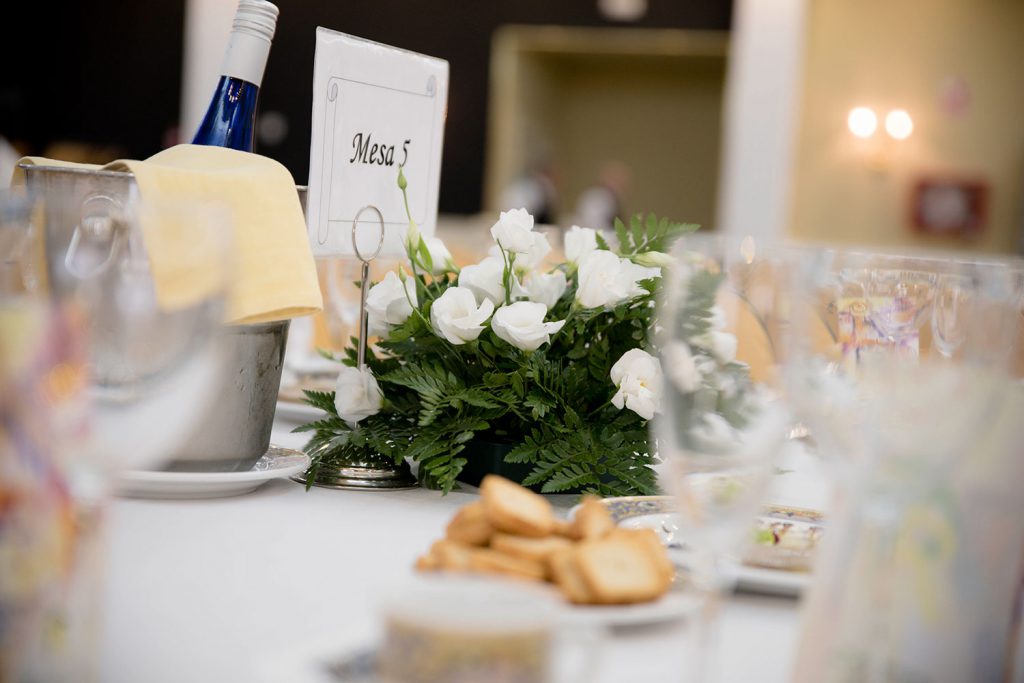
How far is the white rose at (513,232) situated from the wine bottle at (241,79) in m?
0.21

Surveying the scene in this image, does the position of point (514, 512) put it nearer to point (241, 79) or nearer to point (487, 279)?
point (487, 279)

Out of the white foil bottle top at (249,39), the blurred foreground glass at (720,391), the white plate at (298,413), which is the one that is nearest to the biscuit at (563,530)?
the blurred foreground glass at (720,391)

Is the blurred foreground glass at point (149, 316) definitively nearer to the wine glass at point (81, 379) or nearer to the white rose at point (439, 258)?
the wine glass at point (81, 379)

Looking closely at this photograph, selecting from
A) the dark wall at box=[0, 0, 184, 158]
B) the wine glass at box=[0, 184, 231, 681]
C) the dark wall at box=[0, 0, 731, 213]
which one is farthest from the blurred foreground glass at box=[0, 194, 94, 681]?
the dark wall at box=[0, 0, 184, 158]

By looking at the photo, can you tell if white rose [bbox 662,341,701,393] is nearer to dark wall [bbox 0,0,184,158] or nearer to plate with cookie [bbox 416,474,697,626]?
plate with cookie [bbox 416,474,697,626]

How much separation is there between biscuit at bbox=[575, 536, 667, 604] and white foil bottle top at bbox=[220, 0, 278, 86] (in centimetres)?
49

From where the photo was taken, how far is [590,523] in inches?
23.5

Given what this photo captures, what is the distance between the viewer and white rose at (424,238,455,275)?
3.04ft

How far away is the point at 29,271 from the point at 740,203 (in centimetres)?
700

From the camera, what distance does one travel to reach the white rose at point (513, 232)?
0.86m

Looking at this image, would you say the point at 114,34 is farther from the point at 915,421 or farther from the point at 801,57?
the point at 915,421

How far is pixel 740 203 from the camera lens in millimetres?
7266

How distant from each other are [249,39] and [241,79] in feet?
0.10

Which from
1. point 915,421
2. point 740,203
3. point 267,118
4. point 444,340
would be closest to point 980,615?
point 915,421
